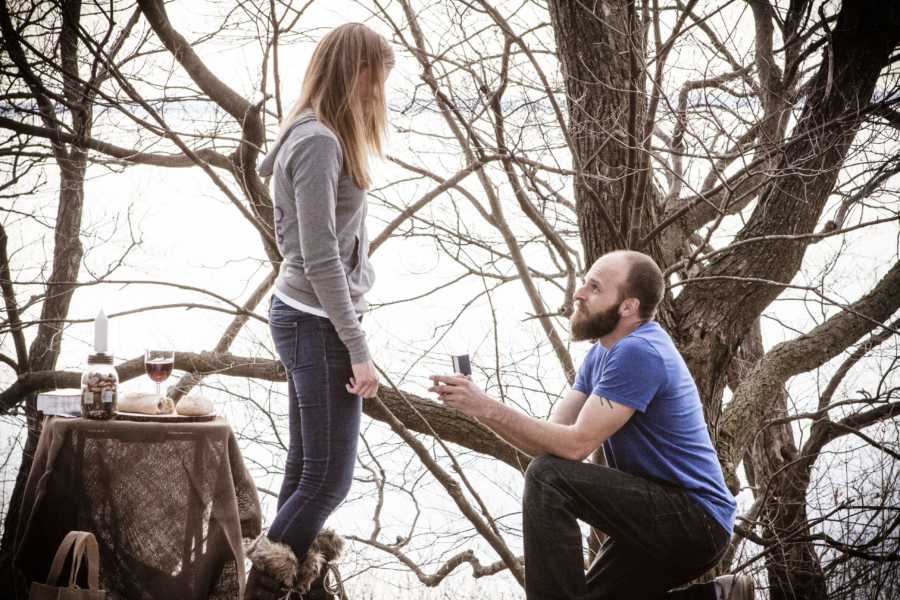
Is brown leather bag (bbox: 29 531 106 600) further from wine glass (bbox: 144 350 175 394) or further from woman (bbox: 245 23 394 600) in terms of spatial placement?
wine glass (bbox: 144 350 175 394)

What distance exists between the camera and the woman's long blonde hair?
2029 mm

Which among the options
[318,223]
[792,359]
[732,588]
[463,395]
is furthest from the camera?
[792,359]

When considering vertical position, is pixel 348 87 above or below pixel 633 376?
above

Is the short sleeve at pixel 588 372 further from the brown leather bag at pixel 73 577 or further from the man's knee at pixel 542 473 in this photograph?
the brown leather bag at pixel 73 577

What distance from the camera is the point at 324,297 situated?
1.95m

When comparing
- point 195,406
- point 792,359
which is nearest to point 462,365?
point 195,406

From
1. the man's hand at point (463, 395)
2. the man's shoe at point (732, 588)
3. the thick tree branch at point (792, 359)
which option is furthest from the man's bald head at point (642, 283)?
the thick tree branch at point (792, 359)

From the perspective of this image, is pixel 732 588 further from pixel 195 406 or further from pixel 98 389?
pixel 98 389

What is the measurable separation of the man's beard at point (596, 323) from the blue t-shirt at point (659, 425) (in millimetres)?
144

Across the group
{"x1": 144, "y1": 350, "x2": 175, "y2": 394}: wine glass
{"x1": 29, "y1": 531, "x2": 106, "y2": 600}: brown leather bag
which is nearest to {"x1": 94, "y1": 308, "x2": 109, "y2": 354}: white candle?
{"x1": 144, "y1": 350, "x2": 175, "y2": 394}: wine glass

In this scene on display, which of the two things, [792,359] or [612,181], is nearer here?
[612,181]

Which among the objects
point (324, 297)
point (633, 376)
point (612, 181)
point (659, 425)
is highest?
point (612, 181)

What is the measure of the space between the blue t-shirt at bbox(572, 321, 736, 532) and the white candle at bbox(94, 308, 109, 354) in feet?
4.72

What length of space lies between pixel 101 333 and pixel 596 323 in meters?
1.44
